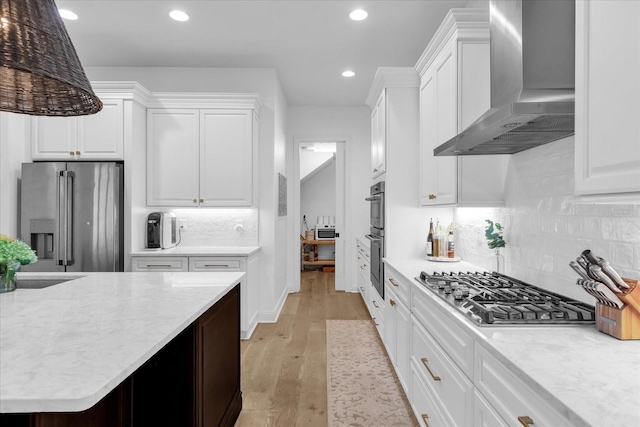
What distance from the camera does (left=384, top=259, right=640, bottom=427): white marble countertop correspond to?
79cm

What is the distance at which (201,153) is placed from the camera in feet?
13.4

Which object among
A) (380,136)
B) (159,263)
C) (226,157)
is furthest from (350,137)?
(159,263)

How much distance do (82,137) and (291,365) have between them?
115 inches

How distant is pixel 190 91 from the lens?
4.42 meters

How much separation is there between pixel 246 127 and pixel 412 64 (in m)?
1.98

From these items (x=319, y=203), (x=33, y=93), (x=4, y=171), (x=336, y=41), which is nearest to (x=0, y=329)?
(x=33, y=93)

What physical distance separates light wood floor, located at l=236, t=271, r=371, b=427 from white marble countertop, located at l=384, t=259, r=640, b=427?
4.99ft

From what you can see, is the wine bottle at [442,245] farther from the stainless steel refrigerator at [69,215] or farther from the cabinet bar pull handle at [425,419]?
the stainless steel refrigerator at [69,215]

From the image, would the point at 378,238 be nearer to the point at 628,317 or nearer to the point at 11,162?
the point at 628,317

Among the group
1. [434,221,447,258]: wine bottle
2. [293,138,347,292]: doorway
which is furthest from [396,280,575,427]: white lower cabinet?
[293,138,347,292]: doorway

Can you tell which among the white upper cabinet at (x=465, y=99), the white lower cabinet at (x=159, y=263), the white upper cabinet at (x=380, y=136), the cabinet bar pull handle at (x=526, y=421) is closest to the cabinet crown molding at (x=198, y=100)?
the white upper cabinet at (x=380, y=136)

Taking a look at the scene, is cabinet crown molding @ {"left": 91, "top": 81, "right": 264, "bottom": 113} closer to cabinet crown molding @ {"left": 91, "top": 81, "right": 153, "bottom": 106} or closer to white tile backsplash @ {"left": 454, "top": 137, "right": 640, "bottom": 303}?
cabinet crown molding @ {"left": 91, "top": 81, "right": 153, "bottom": 106}

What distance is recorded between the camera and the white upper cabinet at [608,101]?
0.94m

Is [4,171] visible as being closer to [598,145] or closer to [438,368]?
[438,368]
